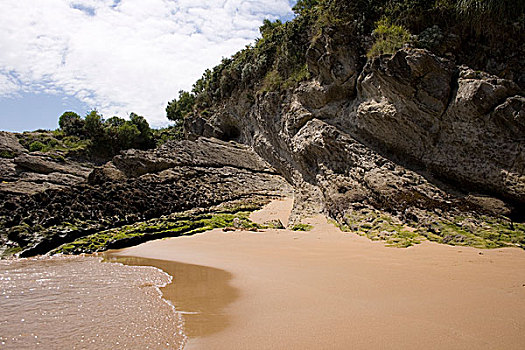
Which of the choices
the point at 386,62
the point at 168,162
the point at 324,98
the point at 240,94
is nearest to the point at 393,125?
the point at 386,62

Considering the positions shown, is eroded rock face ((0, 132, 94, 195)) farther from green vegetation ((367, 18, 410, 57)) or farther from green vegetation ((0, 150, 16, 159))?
green vegetation ((367, 18, 410, 57))

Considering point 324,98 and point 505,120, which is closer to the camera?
point 505,120

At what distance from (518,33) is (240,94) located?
15.6 m

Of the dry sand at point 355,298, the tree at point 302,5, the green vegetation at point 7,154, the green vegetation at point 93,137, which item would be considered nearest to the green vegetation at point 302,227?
the dry sand at point 355,298

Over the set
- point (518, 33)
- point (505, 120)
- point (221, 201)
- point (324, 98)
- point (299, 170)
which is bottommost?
point (221, 201)

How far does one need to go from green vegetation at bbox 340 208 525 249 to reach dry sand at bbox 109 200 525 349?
71cm

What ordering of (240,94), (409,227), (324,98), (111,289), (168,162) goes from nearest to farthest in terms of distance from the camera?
(111,289) → (409,227) → (324,98) → (168,162) → (240,94)

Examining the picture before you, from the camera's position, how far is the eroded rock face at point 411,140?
776 centimetres

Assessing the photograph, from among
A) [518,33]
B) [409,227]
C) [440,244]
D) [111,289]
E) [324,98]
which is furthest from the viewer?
[324,98]

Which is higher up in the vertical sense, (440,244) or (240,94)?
(240,94)

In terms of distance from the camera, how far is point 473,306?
8.46 feet

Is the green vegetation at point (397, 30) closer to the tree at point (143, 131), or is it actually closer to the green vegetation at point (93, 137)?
the green vegetation at point (93, 137)

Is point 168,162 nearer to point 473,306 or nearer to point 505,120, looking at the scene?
point 505,120

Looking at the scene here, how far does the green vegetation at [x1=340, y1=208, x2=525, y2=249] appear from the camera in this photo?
19.6ft
